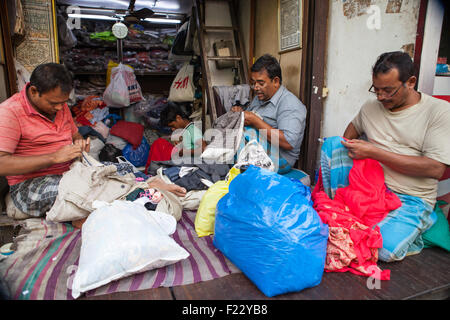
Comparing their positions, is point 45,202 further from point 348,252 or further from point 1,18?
point 348,252

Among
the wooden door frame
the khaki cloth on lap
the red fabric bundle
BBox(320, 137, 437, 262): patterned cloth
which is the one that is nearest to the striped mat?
the red fabric bundle

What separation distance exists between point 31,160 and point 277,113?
199cm

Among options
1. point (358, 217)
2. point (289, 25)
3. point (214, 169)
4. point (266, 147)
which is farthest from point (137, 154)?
point (358, 217)

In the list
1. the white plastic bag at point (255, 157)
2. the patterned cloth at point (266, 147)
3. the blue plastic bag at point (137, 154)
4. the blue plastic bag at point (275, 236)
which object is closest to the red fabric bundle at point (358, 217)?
the blue plastic bag at point (275, 236)

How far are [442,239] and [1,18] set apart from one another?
378 centimetres

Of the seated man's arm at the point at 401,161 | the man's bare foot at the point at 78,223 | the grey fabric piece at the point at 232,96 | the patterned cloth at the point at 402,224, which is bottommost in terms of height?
the man's bare foot at the point at 78,223

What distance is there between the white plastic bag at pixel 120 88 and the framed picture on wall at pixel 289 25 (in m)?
2.54

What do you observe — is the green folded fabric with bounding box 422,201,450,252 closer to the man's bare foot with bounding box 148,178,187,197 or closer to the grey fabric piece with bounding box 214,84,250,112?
the man's bare foot with bounding box 148,178,187,197

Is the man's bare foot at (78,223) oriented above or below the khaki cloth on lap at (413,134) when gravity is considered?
below

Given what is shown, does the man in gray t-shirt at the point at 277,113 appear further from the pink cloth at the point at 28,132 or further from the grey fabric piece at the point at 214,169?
the pink cloth at the point at 28,132

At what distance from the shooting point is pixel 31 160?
1996mm

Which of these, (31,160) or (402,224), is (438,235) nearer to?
(402,224)

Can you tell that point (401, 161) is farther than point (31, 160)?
Answer: No

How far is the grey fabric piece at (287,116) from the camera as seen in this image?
8.75 ft
